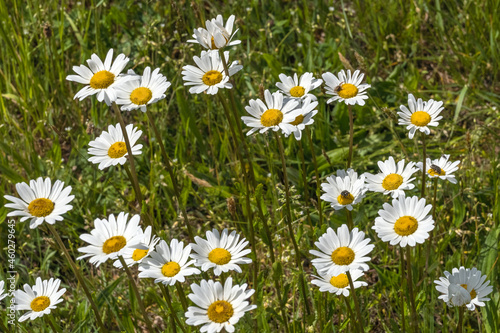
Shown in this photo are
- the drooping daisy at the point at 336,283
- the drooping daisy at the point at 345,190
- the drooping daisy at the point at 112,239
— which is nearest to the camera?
the drooping daisy at the point at 112,239

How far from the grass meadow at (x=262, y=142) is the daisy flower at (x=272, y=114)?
503 mm

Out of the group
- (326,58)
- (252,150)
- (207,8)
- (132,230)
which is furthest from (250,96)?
(132,230)

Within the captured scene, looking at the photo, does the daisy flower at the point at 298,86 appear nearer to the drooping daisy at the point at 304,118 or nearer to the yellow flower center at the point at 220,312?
the drooping daisy at the point at 304,118

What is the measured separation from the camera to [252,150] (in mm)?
3029

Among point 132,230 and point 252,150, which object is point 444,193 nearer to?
point 252,150

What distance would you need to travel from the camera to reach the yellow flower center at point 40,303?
→ 185cm

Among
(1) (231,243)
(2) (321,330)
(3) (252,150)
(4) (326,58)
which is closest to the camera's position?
(1) (231,243)

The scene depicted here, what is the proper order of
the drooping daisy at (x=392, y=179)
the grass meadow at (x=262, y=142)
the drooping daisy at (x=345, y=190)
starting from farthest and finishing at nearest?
1. the grass meadow at (x=262, y=142)
2. the drooping daisy at (x=392, y=179)
3. the drooping daisy at (x=345, y=190)

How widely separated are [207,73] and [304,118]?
1.27 feet

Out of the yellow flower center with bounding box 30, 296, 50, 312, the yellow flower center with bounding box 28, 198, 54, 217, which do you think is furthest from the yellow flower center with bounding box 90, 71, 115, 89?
the yellow flower center with bounding box 30, 296, 50, 312

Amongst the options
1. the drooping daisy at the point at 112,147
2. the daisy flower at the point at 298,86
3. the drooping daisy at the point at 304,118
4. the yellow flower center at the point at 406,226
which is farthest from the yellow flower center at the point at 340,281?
the drooping daisy at the point at 112,147

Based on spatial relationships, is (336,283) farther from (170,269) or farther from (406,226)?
(170,269)

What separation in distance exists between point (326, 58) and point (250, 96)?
680 millimetres

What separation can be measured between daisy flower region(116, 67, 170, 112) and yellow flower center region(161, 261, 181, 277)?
507 millimetres
